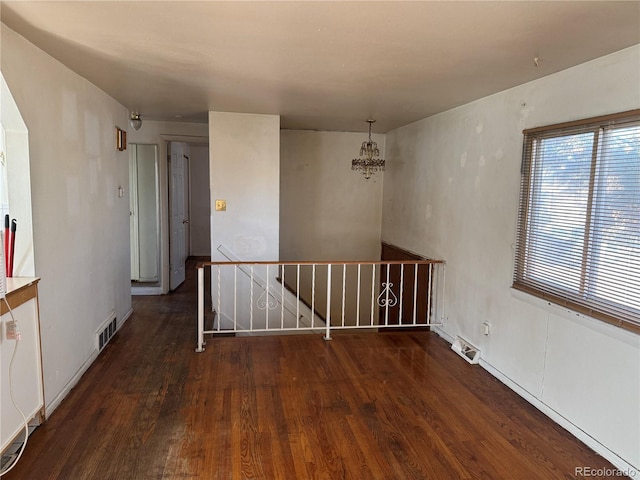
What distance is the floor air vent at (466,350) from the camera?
3.57 metres

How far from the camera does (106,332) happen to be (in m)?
3.76

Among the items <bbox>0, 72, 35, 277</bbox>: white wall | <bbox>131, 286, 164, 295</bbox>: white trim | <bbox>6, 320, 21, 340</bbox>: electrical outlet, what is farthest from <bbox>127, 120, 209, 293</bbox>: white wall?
<bbox>6, 320, 21, 340</bbox>: electrical outlet

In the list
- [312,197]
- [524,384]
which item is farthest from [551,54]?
[312,197]

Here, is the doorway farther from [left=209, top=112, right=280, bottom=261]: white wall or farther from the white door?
[left=209, top=112, right=280, bottom=261]: white wall

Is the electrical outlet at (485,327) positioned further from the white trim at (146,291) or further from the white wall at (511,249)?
the white trim at (146,291)

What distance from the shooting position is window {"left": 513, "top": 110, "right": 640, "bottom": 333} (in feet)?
7.28

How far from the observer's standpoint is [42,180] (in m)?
2.52

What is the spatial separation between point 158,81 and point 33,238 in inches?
59.3

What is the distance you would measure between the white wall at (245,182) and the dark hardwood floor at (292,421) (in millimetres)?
1346

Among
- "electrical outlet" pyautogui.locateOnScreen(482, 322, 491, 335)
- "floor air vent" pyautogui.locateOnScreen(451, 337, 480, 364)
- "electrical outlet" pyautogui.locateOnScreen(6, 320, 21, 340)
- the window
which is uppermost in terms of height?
the window

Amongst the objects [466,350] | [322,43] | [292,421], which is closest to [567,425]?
[466,350]

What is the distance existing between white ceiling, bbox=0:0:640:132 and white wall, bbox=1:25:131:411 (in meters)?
0.19

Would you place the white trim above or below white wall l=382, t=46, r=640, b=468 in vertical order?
below

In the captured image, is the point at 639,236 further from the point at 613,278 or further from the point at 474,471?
the point at 474,471
